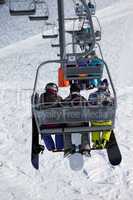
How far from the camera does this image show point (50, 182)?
14.8 meters

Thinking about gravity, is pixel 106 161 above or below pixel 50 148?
below

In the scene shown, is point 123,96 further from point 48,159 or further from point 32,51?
point 32,51

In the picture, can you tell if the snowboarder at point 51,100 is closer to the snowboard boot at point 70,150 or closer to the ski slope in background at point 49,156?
the snowboard boot at point 70,150

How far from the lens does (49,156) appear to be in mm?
15914

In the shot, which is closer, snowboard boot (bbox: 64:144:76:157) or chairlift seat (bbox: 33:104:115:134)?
chairlift seat (bbox: 33:104:115:134)

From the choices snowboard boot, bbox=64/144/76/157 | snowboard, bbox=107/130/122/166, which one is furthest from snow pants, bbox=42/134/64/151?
snowboard, bbox=107/130/122/166

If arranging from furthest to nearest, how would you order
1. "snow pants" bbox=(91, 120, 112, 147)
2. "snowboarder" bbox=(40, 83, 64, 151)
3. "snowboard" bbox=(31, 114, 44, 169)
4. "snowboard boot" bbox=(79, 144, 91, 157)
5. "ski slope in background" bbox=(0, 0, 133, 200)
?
"ski slope in background" bbox=(0, 0, 133, 200)
"snowboard" bbox=(31, 114, 44, 169)
"snowboard boot" bbox=(79, 144, 91, 157)
"snowboarder" bbox=(40, 83, 64, 151)
"snow pants" bbox=(91, 120, 112, 147)

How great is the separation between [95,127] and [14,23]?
22.0 meters

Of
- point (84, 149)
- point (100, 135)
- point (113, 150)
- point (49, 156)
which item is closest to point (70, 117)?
point (84, 149)

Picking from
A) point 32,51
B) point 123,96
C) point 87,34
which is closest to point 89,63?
point 87,34

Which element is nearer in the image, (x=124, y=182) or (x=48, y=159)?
(x=124, y=182)

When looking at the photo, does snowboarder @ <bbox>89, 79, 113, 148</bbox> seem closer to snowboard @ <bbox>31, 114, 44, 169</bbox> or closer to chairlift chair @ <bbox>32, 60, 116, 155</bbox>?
chairlift chair @ <bbox>32, 60, 116, 155</bbox>

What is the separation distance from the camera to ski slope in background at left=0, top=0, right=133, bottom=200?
47.4ft

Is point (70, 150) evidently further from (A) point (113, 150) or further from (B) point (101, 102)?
(B) point (101, 102)
